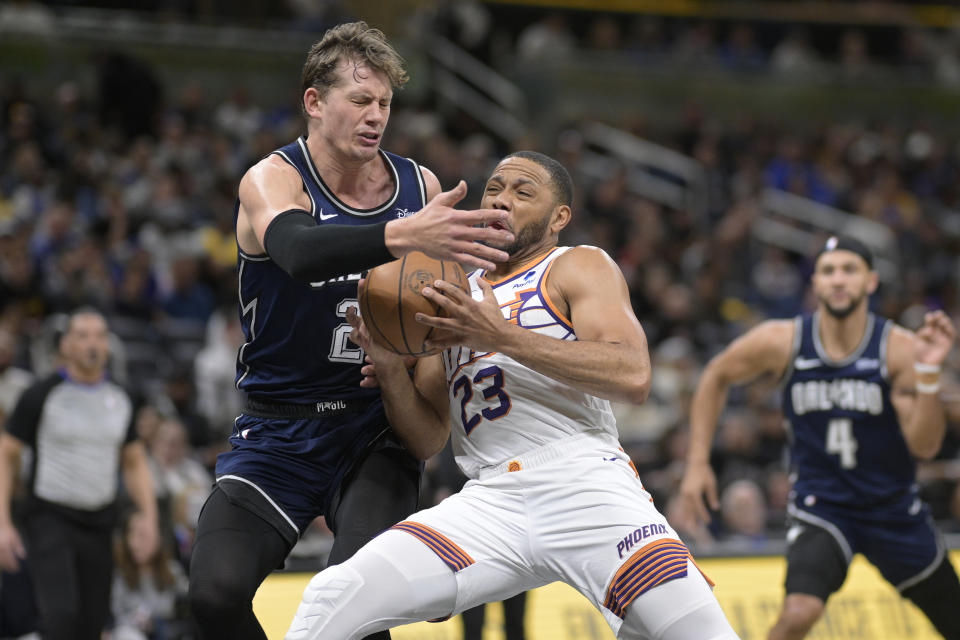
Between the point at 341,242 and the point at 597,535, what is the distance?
1.32 metres

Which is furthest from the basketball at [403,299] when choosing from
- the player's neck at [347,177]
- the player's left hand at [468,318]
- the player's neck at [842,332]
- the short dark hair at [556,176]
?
the player's neck at [842,332]

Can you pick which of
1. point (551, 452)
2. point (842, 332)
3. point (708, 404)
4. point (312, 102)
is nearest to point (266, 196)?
point (312, 102)

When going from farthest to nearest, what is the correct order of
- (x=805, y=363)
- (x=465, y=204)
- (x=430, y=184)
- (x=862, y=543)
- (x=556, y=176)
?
(x=465, y=204), (x=805, y=363), (x=862, y=543), (x=430, y=184), (x=556, y=176)

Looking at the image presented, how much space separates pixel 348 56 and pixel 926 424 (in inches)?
136

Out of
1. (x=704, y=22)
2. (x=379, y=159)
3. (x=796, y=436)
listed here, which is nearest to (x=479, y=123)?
(x=704, y=22)

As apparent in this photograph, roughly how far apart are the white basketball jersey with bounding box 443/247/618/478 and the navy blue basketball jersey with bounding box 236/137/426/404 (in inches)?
17.7

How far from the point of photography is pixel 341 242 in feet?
12.1

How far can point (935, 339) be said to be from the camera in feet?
19.2

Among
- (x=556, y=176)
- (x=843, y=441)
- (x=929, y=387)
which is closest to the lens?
(x=556, y=176)

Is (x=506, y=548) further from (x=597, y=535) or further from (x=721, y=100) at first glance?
(x=721, y=100)

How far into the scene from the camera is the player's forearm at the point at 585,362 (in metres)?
3.96

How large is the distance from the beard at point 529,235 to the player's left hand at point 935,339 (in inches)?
90.0

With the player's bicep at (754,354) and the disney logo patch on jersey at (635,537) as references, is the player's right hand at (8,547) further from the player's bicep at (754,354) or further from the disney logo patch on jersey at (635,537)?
the disney logo patch on jersey at (635,537)

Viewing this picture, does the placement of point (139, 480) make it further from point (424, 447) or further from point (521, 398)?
point (521, 398)
